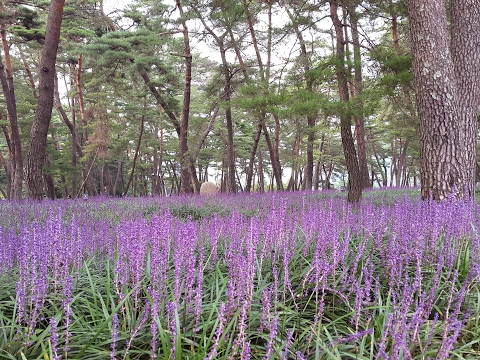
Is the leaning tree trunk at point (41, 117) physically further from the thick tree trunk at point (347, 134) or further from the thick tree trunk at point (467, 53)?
the thick tree trunk at point (467, 53)

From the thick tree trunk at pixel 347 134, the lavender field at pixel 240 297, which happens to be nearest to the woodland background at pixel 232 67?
the thick tree trunk at pixel 347 134

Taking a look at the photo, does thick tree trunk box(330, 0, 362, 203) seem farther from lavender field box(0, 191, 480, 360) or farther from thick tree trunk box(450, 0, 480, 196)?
lavender field box(0, 191, 480, 360)

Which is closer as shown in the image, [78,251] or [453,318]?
[453,318]

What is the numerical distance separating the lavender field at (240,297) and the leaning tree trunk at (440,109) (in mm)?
1387

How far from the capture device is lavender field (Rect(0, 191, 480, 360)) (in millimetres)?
1726

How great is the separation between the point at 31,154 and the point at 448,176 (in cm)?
930

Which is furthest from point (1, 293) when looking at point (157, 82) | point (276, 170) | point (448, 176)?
point (276, 170)

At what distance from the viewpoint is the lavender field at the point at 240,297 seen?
1.73 metres

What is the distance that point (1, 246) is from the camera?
2732 mm

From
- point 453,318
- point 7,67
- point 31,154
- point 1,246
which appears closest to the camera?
point 453,318

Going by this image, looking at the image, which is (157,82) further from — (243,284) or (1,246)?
(243,284)

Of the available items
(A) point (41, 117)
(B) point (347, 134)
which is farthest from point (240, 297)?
(A) point (41, 117)

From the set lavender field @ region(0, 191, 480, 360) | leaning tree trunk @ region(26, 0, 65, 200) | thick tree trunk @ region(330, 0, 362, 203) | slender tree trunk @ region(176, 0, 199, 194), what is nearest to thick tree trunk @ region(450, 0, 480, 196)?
thick tree trunk @ region(330, 0, 362, 203)

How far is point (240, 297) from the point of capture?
6.68ft
